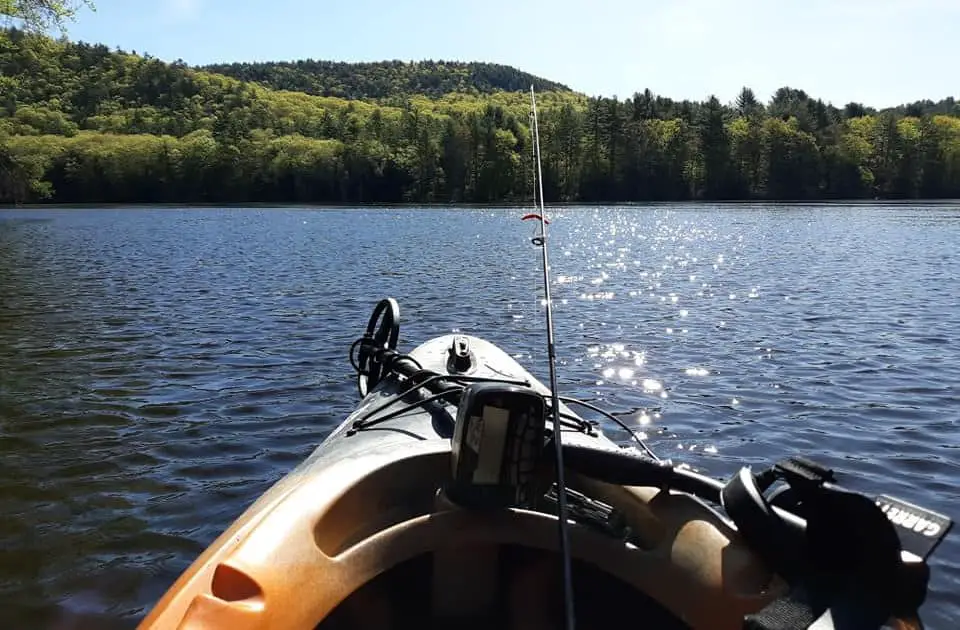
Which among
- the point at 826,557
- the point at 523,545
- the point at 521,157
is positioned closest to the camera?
the point at 826,557

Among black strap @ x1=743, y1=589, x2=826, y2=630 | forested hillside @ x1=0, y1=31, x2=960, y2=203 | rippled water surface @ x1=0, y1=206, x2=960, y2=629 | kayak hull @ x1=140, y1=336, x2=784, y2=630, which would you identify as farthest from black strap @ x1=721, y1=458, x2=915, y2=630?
forested hillside @ x1=0, y1=31, x2=960, y2=203

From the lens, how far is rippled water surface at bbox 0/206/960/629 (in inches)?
227

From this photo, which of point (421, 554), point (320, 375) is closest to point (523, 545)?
point (421, 554)

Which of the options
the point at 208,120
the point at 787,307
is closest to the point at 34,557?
the point at 787,307

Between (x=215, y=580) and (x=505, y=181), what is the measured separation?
102 m

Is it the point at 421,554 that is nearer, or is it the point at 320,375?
the point at 421,554

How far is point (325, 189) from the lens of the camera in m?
103

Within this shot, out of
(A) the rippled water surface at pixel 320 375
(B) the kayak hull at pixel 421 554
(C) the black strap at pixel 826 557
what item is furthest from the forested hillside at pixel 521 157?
(C) the black strap at pixel 826 557

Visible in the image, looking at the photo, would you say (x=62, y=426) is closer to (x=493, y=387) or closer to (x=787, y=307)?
(x=493, y=387)

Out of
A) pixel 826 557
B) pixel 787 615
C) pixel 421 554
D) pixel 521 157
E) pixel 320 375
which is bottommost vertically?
pixel 320 375

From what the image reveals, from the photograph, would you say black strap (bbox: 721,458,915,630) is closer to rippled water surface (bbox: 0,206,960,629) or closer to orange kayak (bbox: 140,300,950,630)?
orange kayak (bbox: 140,300,950,630)

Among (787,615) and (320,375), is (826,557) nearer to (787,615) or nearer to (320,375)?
(787,615)

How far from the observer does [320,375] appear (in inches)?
409

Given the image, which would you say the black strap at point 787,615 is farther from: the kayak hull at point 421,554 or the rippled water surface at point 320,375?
the rippled water surface at point 320,375
